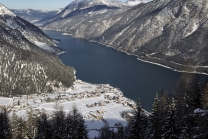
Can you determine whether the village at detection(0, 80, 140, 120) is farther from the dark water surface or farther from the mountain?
the dark water surface

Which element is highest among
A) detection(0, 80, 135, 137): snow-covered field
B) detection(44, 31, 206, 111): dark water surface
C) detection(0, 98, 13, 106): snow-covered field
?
detection(44, 31, 206, 111): dark water surface

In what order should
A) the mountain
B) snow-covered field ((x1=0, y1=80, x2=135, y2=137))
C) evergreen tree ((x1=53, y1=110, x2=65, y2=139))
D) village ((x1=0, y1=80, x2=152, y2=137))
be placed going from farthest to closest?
the mountain → village ((x1=0, y1=80, x2=152, y2=137)) → snow-covered field ((x1=0, y1=80, x2=135, y2=137)) → evergreen tree ((x1=53, y1=110, x2=65, y2=139))

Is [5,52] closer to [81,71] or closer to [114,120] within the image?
[81,71]

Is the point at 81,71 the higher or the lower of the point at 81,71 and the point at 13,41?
the lower

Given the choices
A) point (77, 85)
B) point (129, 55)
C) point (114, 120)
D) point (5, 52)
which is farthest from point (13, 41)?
point (114, 120)

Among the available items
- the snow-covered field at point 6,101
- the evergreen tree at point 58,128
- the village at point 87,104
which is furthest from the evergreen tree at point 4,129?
the snow-covered field at point 6,101

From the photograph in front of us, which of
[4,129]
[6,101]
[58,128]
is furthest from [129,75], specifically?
[58,128]

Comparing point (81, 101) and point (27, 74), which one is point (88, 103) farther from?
point (27, 74)

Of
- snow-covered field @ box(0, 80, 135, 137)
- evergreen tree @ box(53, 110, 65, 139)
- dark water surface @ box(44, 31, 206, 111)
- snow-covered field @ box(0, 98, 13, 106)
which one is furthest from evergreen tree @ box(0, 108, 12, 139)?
dark water surface @ box(44, 31, 206, 111)

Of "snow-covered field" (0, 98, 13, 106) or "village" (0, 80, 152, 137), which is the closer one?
"village" (0, 80, 152, 137)
